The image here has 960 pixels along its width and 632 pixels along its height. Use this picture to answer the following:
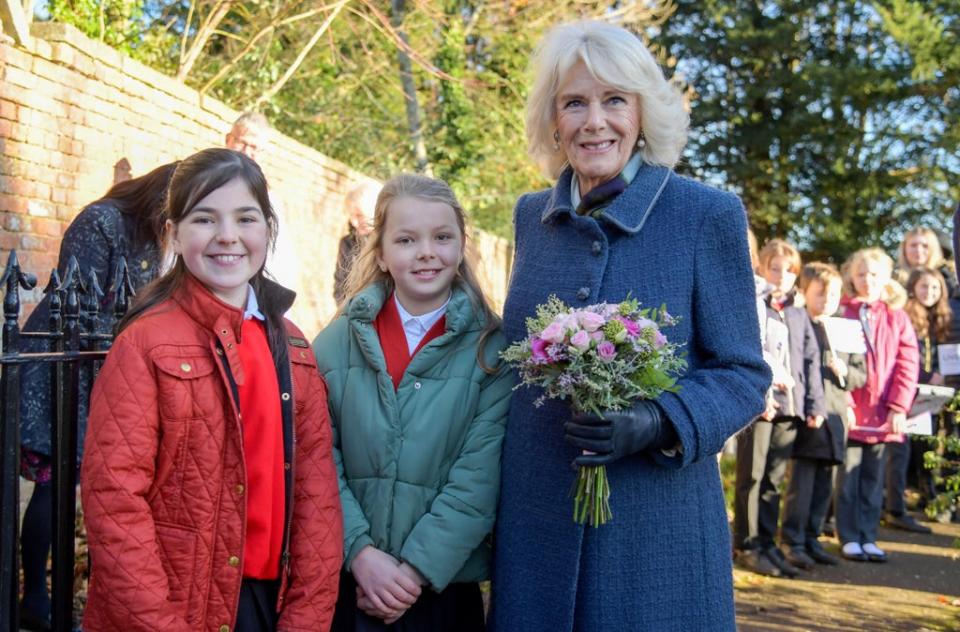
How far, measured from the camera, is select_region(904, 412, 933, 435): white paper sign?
24.8 ft

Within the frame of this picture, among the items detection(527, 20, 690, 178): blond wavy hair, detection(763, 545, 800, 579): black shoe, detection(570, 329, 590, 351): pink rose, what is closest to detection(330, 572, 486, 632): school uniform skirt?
detection(570, 329, 590, 351): pink rose

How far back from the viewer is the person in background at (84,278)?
3.77 m

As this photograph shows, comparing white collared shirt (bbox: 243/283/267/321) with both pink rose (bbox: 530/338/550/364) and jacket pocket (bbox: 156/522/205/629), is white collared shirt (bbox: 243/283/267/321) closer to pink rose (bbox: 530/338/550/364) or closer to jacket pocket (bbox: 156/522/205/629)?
jacket pocket (bbox: 156/522/205/629)

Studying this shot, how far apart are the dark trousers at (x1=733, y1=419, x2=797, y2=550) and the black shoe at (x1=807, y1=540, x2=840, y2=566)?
1.51 feet

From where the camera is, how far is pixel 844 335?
7.19 m

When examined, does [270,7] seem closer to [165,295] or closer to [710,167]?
[165,295]

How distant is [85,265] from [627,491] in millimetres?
2541

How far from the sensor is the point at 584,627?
7.76ft

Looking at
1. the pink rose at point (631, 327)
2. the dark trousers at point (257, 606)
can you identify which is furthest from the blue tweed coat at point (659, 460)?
the dark trousers at point (257, 606)

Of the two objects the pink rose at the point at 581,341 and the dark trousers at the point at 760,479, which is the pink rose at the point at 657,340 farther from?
the dark trousers at the point at 760,479

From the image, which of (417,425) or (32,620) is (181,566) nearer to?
(417,425)

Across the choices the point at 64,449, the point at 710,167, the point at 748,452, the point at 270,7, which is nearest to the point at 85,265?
the point at 64,449

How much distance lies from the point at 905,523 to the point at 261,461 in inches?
301

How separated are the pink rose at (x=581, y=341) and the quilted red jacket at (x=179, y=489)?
804 millimetres
